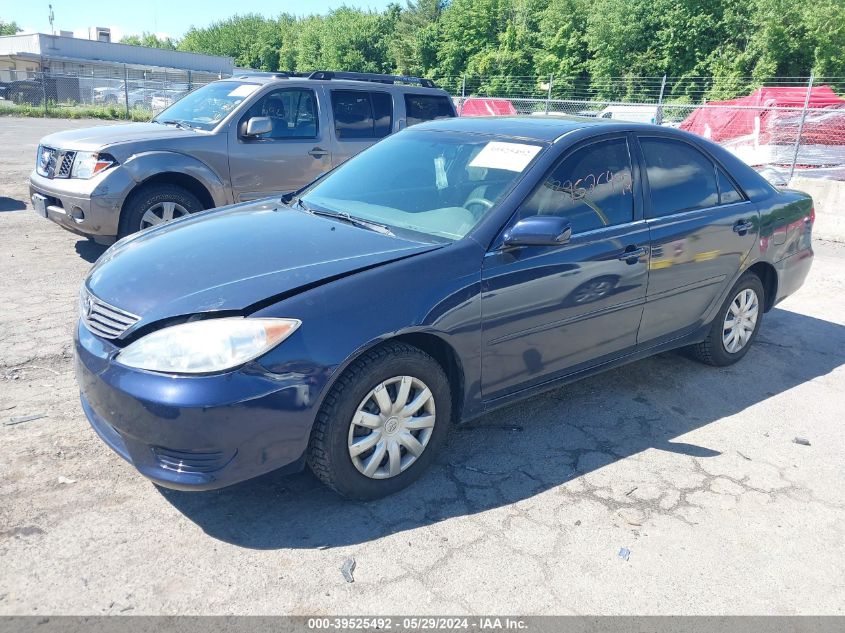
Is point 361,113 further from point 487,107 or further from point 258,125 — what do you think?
point 487,107

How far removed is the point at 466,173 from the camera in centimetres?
379

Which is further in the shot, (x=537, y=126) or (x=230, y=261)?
(x=537, y=126)

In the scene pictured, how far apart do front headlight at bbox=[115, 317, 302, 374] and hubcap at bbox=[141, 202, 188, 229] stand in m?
4.22

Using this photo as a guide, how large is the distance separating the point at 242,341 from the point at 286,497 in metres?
0.88

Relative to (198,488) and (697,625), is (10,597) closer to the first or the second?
(198,488)

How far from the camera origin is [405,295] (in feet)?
9.84

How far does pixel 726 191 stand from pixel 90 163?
540cm

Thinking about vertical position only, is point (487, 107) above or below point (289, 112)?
above

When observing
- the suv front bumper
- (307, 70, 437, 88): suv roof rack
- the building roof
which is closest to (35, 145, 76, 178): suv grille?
the suv front bumper

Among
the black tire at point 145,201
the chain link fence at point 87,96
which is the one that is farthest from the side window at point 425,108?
the chain link fence at point 87,96

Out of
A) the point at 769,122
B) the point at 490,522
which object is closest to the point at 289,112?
the point at 490,522

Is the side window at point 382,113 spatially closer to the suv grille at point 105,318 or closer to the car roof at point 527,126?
the car roof at point 527,126

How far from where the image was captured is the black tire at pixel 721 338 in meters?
4.75

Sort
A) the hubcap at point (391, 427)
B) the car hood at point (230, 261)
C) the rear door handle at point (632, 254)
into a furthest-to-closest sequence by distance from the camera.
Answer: the rear door handle at point (632, 254), the hubcap at point (391, 427), the car hood at point (230, 261)
